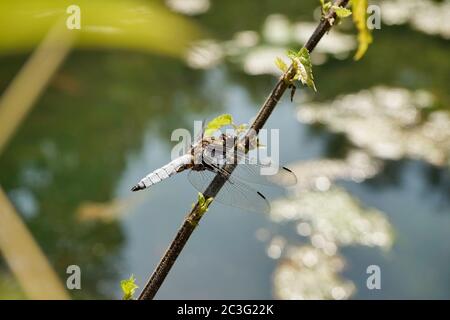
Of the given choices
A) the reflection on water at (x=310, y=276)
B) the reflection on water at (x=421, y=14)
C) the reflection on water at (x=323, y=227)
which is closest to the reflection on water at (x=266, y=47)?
the reflection on water at (x=421, y=14)

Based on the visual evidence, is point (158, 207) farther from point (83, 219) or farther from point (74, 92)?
point (74, 92)

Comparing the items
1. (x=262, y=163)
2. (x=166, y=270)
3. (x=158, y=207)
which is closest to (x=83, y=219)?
(x=158, y=207)

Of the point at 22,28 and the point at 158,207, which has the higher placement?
the point at 22,28

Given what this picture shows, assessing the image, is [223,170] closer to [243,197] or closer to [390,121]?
[243,197]

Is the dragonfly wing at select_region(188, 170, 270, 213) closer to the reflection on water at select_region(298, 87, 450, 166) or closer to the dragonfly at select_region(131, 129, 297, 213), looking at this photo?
the dragonfly at select_region(131, 129, 297, 213)

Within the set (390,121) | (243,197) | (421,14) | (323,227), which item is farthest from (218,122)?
(421,14)

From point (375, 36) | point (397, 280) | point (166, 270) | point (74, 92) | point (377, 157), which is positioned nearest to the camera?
point (166, 270)
